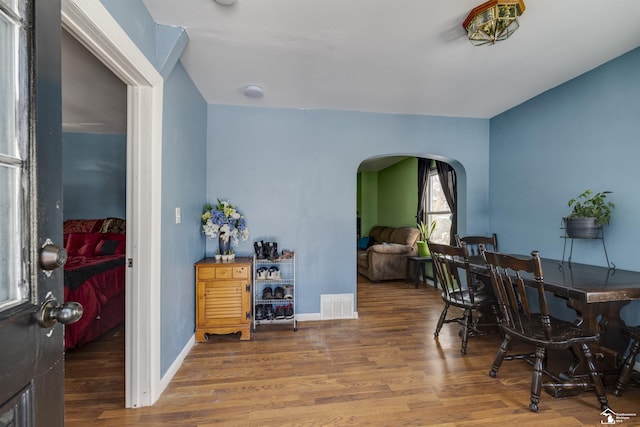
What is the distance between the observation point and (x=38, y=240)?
0.71 meters

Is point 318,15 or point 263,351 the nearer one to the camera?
point 318,15

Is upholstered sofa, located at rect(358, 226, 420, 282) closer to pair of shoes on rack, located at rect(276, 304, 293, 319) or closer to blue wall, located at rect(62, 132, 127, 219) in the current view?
pair of shoes on rack, located at rect(276, 304, 293, 319)

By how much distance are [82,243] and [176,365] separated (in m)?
2.50

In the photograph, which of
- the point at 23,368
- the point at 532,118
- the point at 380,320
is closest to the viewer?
the point at 23,368

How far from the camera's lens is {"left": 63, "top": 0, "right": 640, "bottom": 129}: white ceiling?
1864 mm

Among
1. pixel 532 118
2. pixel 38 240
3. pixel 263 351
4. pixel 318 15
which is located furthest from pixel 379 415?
pixel 532 118

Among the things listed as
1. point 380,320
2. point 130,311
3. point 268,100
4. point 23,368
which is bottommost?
point 380,320

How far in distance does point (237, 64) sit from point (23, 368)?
245cm

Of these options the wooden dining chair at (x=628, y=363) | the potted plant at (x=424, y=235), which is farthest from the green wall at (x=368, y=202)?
the wooden dining chair at (x=628, y=363)

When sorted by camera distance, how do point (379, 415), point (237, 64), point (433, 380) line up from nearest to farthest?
point (379, 415)
point (433, 380)
point (237, 64)

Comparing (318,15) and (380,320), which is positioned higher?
(318,15)

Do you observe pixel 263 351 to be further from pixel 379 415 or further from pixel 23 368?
pixel 23 368

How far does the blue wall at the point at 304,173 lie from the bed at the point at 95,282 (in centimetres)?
100

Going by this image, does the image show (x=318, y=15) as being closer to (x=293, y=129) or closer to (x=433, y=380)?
(x=293, y=129)
